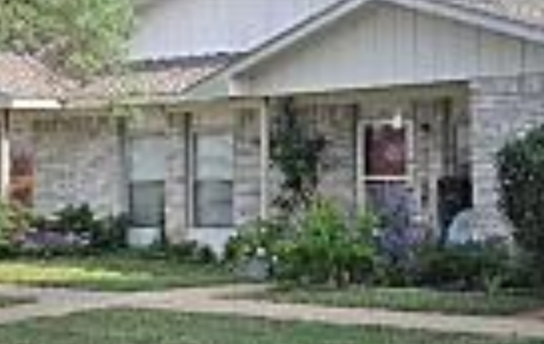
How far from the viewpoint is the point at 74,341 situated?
47.3 ft

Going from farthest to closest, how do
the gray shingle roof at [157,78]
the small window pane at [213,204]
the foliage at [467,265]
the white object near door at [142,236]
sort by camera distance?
the white object near door at [142,236] → the small window pane at [213,204] → the gray shingle roof at [157,78] → the foliage at [467,265]

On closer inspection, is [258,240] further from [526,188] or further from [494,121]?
[526,188]

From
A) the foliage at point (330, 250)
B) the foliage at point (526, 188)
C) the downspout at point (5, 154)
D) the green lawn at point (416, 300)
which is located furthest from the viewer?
the downspout at point (5, 154)

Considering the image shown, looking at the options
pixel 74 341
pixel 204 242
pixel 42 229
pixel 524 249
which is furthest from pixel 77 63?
pixel 42 229

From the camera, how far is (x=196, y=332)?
14750mm

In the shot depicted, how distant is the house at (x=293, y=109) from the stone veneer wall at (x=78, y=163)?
0.08 feet

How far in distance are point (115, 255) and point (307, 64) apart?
5.37m

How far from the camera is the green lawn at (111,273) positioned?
20.1 m

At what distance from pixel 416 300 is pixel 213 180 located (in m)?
8.43

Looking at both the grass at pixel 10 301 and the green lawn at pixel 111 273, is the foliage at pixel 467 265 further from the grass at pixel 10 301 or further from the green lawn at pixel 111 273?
the grass at pixel 10 301

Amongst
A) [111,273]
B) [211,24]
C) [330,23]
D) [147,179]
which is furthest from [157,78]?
Result: [330,23]

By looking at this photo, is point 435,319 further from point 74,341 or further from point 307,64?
point 307,64

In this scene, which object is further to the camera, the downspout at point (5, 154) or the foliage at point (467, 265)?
the downspout at point (5, 154)

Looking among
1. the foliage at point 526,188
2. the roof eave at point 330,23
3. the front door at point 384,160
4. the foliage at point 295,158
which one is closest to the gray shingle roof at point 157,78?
the roof eave at point 330,23
